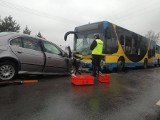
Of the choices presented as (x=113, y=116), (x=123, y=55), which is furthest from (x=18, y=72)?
(x=123, y=55)

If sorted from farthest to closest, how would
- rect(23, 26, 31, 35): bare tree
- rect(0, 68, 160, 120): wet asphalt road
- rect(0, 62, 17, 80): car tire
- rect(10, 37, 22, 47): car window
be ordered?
rect(23, 26, 31, 35): bare tree
rect(10, 37, 22, 47): car window
rect(0, 62, 17, 80): car tire
rect(0, 68, 160, 120): wet asphalt road

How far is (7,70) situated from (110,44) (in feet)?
23.3

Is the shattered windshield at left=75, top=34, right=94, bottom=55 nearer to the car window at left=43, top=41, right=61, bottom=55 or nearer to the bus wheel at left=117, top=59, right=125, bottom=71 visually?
the bus wheel at left=117, top=59, right=125, bottom=71

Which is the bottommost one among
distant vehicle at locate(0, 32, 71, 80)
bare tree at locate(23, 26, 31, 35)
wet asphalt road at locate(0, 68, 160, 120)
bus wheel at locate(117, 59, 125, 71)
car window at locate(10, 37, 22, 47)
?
wet asphalt road at locate(0, 68, 160, 120)

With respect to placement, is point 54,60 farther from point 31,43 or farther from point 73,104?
point 73,104

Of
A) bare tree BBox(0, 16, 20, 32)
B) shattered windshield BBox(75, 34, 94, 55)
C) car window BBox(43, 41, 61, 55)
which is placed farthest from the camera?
bare tree BBox(0, 16, 20, 32)

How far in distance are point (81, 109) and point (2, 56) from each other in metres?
3.54

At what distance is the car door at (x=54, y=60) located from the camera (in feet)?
26.7

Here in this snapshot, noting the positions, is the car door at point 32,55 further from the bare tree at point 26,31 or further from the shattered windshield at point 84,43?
the bare tree at point 26,31

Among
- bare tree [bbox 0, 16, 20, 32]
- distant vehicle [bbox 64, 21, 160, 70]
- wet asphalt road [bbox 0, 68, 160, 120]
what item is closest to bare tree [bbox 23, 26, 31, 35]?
bare tree [bbox 0, 16, 20, 32]

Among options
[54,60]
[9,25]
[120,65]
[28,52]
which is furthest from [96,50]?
[9,25]

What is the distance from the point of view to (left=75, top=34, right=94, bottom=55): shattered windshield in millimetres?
12098

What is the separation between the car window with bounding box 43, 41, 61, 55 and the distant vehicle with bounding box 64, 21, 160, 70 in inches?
76.4


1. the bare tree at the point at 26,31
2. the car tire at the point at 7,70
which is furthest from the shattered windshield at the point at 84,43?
the bare tree at the point at 26,31
